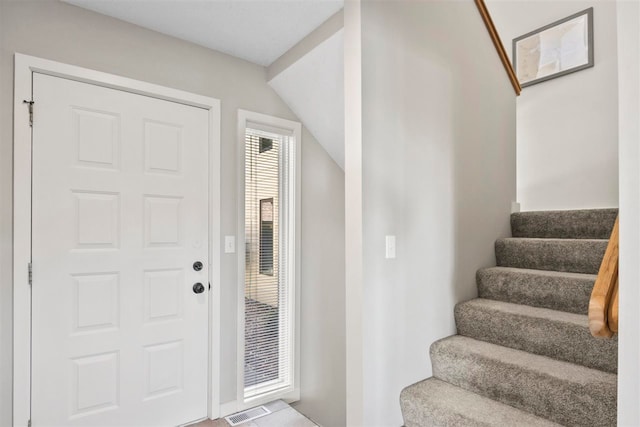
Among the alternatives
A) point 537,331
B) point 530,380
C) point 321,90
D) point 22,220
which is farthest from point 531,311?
point 22,220

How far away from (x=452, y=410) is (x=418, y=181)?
3.41 feet

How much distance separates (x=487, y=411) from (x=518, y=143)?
249 centimetres

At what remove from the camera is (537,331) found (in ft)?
5.65

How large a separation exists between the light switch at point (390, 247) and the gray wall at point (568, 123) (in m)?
2.06

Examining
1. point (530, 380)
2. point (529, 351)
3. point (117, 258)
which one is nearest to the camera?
point (530, 380)

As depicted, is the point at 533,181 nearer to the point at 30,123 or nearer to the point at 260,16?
the point at 260,16

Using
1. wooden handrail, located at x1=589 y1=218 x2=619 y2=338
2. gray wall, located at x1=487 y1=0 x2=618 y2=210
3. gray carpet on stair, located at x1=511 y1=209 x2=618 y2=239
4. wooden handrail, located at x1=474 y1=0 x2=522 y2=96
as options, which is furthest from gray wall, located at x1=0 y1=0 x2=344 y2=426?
A: wooden handrail, located at x1=589 y1=218 x2=619 y2=338

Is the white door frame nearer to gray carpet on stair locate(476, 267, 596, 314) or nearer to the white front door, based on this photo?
the white front door

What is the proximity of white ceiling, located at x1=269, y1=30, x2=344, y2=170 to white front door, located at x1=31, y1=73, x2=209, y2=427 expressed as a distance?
66cm

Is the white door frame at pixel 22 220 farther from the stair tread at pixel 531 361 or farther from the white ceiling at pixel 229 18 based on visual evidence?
the stair tread at pixel 531 361

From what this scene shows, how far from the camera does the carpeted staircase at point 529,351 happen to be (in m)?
1.45

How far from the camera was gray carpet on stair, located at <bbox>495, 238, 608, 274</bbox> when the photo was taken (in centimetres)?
199

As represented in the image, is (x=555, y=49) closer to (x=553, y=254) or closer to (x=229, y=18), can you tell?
(x=553, y=254)

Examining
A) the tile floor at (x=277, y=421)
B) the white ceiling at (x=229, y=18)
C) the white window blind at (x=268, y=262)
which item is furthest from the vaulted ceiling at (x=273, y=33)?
the tile floor at (x=277, y=421)
